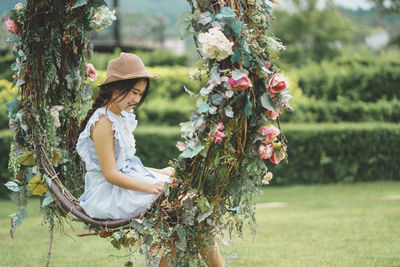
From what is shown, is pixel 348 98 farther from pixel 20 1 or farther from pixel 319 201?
pixel 20 1

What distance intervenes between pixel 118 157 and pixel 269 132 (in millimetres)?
953

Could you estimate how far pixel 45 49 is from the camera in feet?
11.4

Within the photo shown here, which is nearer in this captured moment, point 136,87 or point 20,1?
point 136,87

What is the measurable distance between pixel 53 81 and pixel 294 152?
537 cm

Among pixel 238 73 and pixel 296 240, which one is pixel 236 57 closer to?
pixel 238 73

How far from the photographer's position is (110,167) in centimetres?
278

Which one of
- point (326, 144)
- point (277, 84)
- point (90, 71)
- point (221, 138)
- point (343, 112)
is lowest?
point (326, 144)

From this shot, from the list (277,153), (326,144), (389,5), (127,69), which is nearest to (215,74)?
(277,153)

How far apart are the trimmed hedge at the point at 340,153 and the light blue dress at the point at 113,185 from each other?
5.14 m

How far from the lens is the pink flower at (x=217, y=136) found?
Answer: 2.44m

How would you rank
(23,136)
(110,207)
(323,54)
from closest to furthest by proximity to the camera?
(110,207) < (23,136) < (323,54)

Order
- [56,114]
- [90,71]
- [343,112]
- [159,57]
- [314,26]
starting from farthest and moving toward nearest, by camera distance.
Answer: [314,26] → [159,57] → [343,112] → [90,71] → [56,114]

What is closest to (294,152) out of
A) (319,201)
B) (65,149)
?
(319,201)

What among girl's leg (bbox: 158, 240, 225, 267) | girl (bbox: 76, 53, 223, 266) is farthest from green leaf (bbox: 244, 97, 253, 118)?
girl's leg (bbox: 158, 240, 225, 267)
